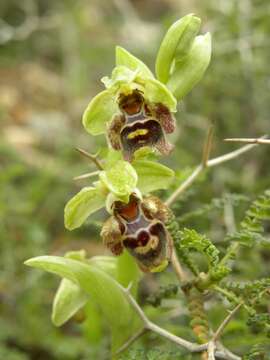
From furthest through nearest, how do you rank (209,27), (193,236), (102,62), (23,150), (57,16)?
(57,16) < (102,62) < (23,150) < (209,27) < (193,236)

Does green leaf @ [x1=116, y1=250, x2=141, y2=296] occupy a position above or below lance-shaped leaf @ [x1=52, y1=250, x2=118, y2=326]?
above

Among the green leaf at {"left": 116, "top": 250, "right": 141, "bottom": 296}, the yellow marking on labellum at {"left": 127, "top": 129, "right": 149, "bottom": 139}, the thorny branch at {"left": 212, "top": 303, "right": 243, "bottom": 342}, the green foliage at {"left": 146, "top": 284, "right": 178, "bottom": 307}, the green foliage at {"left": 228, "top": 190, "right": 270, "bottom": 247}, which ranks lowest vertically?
the thorny branch at {"left": 212, "top": 303, "right": 243, "bottom": 342}

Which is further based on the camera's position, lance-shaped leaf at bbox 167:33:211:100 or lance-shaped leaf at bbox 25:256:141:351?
lance-shaped leaf at bbox 167:33:211:100

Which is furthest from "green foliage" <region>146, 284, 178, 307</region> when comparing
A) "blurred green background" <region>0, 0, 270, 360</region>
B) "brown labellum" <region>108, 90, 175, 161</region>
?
"brown labellum" <region>108, 90, 175, 161</region>

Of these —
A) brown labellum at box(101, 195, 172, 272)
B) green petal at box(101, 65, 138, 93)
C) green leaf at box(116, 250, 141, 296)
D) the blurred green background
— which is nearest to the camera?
brown labellum at box(101, 195, 172, 272)

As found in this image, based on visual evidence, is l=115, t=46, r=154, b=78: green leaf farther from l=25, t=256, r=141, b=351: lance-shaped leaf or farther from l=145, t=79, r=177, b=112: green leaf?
l=25, t=256, r=141, b=351: lance-shaped leaf

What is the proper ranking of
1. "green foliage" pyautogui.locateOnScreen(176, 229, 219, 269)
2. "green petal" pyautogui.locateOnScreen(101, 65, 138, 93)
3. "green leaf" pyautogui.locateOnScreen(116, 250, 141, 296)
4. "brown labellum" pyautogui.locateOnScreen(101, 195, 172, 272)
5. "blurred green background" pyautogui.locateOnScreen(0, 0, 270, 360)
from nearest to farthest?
"green foliage" pyautogui.locateOnScreen(176, 229, 219, 269) < "brown labellum" pyautogui.locateOnScreen(101, 195, 172, 272) < "green petal" pyautogui.locateOnScreen(101, 65, 138, 93) < "green leaf" pyautogui.locateOnScreen(116, 250, 141, 296) < "blurred green background" pyautogui.locateOnScreen(0, 0, 270, 360)

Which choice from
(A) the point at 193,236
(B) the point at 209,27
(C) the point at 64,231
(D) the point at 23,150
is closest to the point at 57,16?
(D) the point at 23,150

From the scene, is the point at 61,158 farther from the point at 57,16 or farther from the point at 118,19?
the point at 118,19
